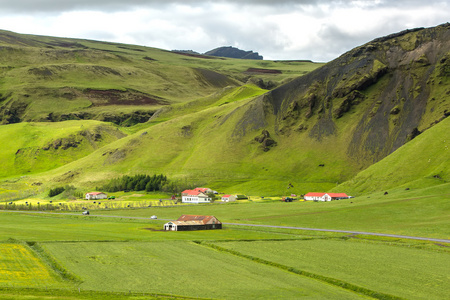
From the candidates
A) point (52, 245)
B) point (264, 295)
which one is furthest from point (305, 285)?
point (52, 245)

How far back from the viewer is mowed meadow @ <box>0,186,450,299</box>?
147 ft

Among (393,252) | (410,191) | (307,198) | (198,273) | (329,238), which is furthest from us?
(307,198)

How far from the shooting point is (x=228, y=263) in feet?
193

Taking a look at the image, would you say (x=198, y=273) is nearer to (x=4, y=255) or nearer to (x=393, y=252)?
(x=4, y=255)

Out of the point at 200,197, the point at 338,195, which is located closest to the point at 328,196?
the point at 338,195

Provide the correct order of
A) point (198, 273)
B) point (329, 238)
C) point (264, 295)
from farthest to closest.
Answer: point (329, 238) → point (198, 273) → point (264, 295)

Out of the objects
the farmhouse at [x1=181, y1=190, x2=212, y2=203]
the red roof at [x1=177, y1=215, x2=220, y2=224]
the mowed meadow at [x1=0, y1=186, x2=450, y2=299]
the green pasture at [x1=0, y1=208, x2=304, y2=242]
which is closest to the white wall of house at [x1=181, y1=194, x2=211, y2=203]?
the farmhouse at [x1=181, y1=190, x2=212, y2=203]

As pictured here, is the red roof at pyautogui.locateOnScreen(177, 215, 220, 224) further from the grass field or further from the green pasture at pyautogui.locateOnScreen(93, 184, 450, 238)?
the grass field

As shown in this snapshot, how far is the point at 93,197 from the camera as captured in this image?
18588cm

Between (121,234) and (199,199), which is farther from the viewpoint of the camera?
(199,199)

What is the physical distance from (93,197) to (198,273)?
142041mm

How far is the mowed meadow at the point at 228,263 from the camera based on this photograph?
4491 cm

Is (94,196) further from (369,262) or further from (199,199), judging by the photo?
(369,262)

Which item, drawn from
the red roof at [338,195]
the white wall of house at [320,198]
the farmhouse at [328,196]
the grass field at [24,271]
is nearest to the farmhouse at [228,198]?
the white wall of house at [320,198]
